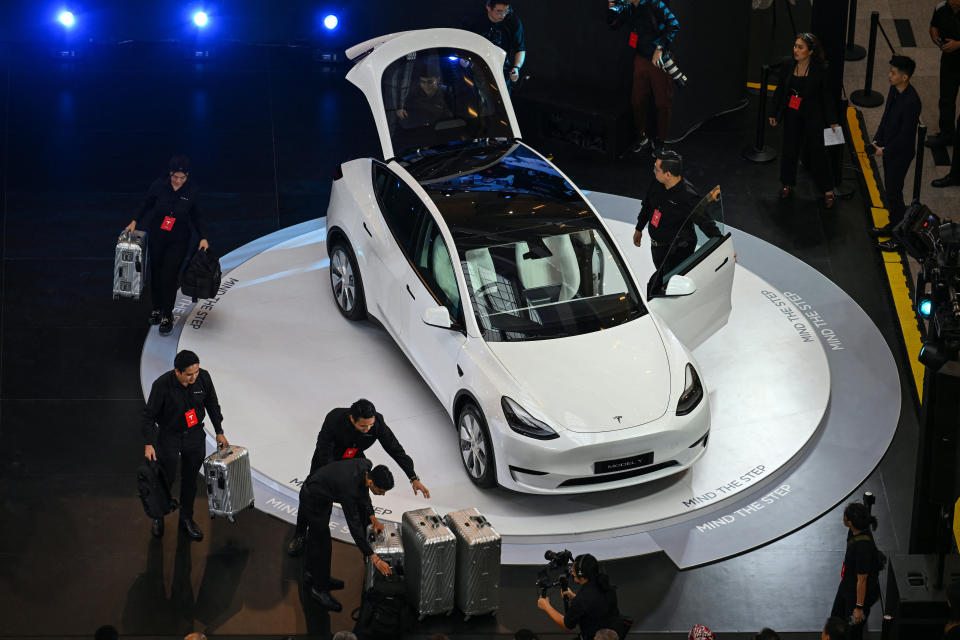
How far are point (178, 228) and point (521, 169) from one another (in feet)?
9.18

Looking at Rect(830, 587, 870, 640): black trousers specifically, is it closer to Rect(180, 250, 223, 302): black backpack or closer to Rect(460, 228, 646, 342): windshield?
Rect(460, 228, 646, 342): windshield

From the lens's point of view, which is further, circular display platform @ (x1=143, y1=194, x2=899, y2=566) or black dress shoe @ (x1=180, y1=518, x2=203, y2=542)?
circular display platform @ (x1=143, y1=194, x2=899, y2=566)

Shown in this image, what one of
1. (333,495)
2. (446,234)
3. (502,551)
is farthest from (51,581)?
(446,234)

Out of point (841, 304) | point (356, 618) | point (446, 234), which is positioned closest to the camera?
point (356, 618)

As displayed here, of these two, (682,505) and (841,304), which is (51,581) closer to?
(682,505)

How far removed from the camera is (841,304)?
37.4ft

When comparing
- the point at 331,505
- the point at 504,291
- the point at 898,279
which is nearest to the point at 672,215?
the point at 504,291

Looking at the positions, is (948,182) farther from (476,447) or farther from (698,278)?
(476,447)

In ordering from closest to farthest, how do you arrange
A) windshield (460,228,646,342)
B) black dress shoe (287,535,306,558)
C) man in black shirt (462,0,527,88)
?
black dress shoe (287,535,306,558)
windshield (460,228,646,342)
man in black shirt (462,0,527,88)

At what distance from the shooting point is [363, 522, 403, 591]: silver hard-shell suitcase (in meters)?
7.92

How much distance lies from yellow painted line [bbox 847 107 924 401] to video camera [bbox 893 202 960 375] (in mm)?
1846

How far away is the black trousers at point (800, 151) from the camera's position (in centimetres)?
1259

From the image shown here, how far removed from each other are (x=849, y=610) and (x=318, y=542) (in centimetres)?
317

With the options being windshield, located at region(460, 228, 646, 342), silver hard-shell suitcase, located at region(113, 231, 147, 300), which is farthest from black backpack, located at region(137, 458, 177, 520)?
silver hard-shell suitcase, located at region(113, 231, 147, 300)
